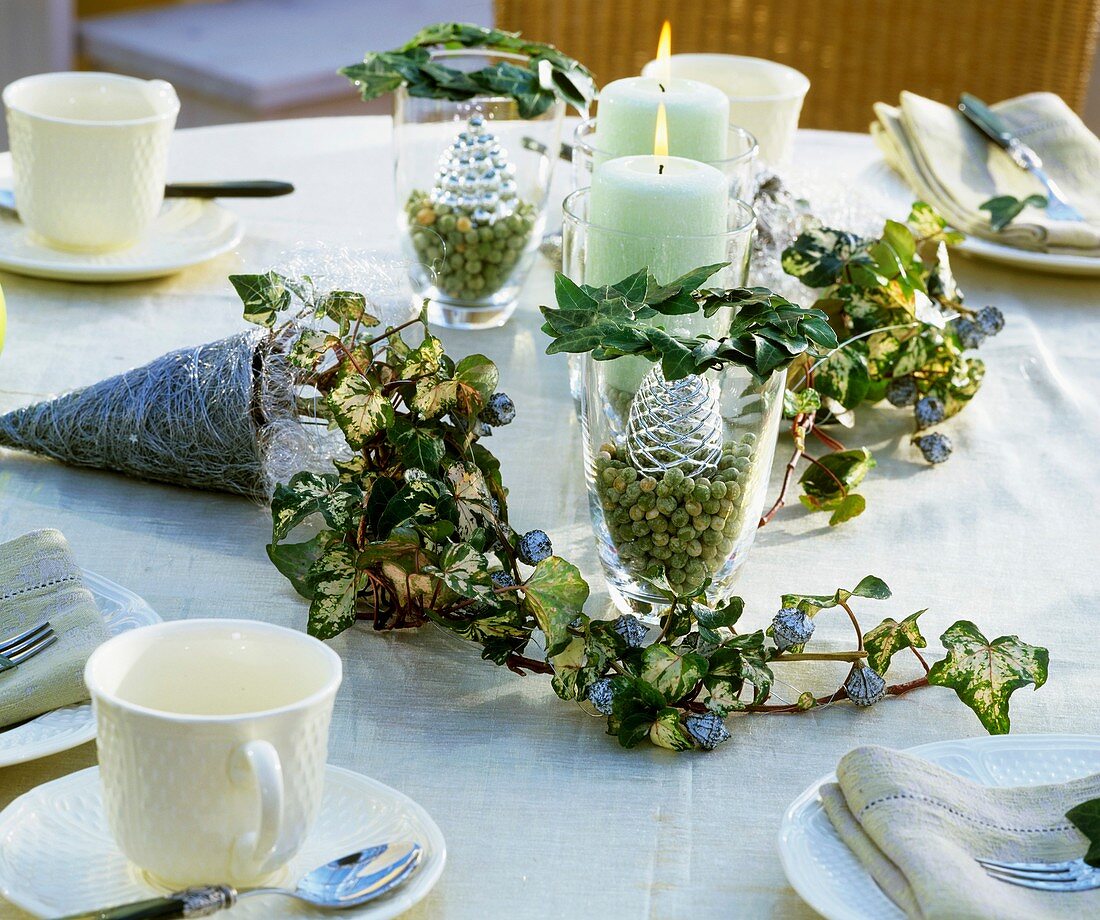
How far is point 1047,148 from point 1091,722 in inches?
30.5

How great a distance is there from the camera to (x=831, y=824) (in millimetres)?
486

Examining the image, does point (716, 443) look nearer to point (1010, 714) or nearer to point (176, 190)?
point (1010, 714)

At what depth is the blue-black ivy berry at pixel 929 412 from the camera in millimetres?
852

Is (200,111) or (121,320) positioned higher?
(121,320)

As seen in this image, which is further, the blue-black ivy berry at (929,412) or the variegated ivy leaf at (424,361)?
the blue-black ivy berry at (929,412)

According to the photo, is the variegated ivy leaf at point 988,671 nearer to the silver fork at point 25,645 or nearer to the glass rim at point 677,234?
the glass rim at point 677,234

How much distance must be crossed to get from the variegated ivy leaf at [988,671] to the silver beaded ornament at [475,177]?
0.48m

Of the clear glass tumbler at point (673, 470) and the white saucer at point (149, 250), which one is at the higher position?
the clear glass tumbler at point (673, 470)

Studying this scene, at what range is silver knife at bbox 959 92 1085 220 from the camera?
3.72ft

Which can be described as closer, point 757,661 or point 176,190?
point 757,661

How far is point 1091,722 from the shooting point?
1.96ft

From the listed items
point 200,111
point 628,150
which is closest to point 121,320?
point 628,150

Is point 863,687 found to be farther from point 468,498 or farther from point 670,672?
point 468,498

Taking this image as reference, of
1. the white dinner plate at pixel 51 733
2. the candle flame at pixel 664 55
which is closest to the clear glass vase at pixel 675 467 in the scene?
the white dinner plate at pixel 51 733
